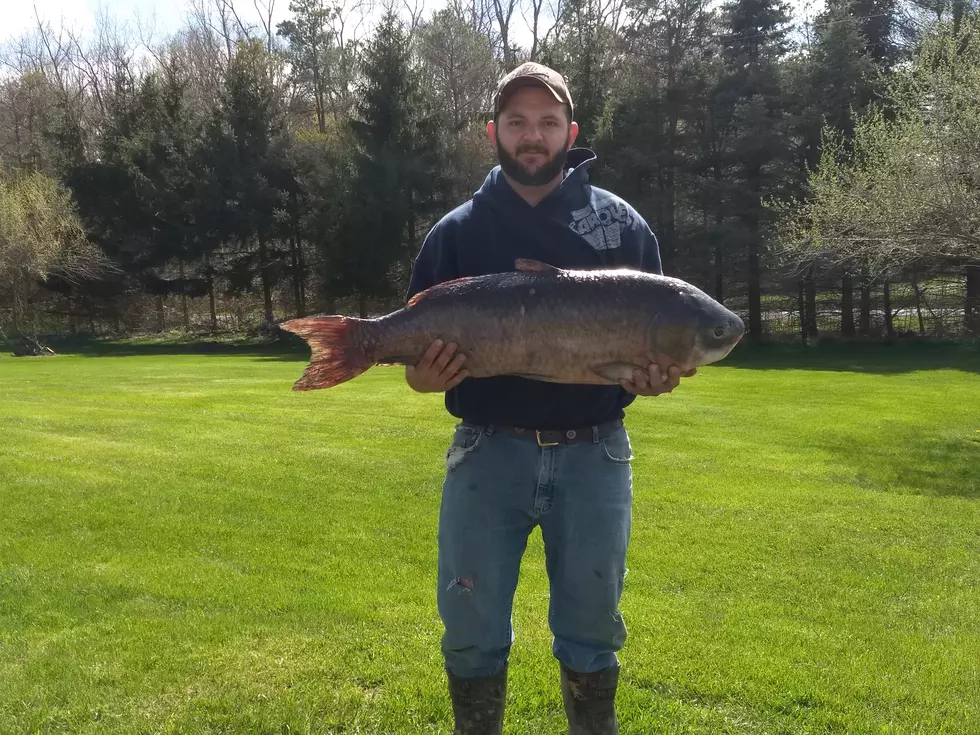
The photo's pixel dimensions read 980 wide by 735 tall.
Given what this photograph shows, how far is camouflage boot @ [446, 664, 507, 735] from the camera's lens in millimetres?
3320

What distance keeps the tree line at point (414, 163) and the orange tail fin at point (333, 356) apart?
20.4 m

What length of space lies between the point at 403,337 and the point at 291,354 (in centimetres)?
2997

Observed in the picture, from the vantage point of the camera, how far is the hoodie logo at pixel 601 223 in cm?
333

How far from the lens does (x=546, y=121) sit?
3242 mm

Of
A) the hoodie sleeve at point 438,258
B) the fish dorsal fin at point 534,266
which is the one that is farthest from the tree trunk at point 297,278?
the fish dorsal fin at point 534,266

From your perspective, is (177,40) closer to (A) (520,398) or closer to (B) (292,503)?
(B) (292,503)

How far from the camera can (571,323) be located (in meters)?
3.13

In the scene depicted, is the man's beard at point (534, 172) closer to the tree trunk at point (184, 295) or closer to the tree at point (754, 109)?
the tree at point (754, 109)

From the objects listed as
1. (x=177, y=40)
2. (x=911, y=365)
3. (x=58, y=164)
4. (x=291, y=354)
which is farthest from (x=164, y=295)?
(x=911, y=365)

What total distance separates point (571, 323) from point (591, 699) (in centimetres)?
160

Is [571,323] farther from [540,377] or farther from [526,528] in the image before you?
[526,528]

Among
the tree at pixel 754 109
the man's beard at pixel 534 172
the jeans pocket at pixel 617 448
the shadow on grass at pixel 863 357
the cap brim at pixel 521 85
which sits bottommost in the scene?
the shadow on grass at pixel 863 357

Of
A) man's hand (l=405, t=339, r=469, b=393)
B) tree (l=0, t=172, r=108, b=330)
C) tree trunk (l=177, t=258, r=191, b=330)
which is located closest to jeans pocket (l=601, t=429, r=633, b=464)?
man's hand (l=405, t=339, r=469, b=393)

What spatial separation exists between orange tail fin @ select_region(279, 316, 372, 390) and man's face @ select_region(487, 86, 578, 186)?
37.7 inches
